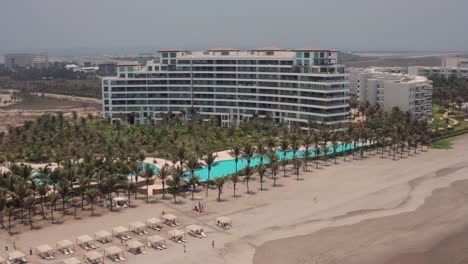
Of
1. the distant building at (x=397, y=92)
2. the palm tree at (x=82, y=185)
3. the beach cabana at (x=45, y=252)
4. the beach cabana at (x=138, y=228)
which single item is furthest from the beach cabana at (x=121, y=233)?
the distant building at (x=397, y=92)

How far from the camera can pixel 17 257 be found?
4244cm

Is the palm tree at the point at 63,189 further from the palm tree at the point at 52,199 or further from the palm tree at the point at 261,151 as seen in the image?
the palm tree at the point at 261,151

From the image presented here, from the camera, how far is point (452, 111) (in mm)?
134625

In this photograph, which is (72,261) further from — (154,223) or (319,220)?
(319,220)

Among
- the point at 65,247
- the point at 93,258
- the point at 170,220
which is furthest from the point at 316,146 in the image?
the point at 93,258

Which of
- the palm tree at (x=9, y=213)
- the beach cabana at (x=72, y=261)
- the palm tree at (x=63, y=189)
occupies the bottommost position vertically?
the beach cabana at (x=72, y=261)

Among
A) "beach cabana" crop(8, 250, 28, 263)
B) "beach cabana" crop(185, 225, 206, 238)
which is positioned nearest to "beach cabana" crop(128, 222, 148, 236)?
"beach cabana" crop(185, 225, 206, 238)

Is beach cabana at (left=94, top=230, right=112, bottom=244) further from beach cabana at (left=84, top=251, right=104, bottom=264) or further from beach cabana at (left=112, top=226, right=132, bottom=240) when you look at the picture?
beach cabana at (left=84, top=251, right=104, bottom=264)

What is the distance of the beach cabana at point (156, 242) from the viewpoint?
45781 millimetres

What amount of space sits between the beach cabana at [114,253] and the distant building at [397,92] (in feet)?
297

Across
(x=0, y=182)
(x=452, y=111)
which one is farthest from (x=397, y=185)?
(x=452, y=111)

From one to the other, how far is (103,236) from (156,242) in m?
5.01

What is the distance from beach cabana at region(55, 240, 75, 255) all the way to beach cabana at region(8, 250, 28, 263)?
2.97 metres

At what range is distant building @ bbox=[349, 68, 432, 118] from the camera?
11919 centimetres
